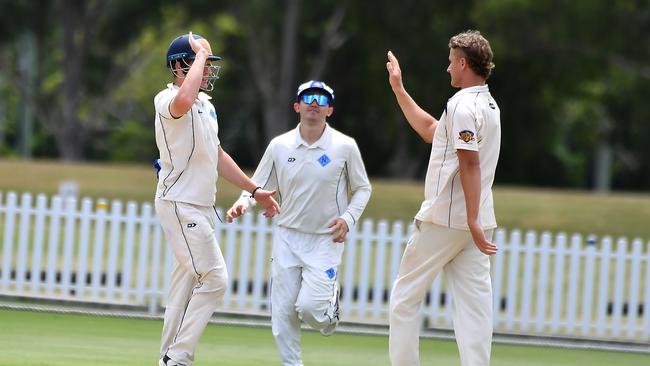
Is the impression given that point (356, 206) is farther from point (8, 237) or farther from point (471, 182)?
point (8, 237)

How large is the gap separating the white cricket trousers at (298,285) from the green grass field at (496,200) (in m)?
13.3

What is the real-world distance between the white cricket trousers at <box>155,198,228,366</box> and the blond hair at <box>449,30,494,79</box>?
164 cm

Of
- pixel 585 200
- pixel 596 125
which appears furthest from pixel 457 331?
pixel 596 125

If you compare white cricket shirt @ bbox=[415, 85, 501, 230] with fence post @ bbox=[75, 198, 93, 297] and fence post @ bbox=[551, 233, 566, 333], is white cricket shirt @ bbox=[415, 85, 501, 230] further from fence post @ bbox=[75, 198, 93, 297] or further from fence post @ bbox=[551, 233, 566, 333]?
fence post @ bbox=[75, 198, 93, 297]

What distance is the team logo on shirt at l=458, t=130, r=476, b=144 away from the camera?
6.56 m

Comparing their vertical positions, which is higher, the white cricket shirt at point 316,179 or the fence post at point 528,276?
the white cricket shirt at point 316,179

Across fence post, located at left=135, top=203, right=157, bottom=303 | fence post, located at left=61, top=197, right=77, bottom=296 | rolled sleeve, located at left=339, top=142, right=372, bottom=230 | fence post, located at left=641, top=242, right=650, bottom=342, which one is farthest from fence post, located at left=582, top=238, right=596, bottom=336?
rolled sleeve, located at left=339, top=142, right=372, bottom=230

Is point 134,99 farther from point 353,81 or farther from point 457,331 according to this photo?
point 457,331

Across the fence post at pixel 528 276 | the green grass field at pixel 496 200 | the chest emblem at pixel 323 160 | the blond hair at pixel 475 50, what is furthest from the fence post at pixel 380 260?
the green grass field at pixel 496 200

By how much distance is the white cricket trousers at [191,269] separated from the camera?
7.07m

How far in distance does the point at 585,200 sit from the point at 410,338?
16593 millimetres

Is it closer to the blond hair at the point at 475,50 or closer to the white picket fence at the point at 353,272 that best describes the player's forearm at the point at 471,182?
the blond hair at the point at 475,50

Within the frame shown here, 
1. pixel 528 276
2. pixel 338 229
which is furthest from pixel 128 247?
pixel 338 229

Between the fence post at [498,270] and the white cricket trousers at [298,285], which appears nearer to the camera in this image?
the white cricket trousers at [298,285]
